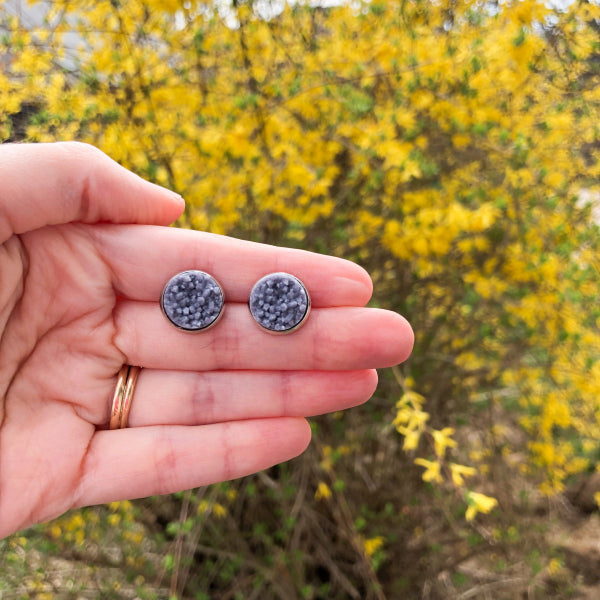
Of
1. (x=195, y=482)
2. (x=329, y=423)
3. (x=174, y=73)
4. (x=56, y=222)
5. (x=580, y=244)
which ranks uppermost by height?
(x=174, y=73)

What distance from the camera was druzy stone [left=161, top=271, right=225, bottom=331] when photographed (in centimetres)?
140

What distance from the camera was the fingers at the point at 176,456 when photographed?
1413mm

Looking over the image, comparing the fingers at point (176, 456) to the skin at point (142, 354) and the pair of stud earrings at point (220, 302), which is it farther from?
the pair of stud earrings at point (220, 302)

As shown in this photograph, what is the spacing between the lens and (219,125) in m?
2.18

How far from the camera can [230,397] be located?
1484 mm

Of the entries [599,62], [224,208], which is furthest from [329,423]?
[599,62]

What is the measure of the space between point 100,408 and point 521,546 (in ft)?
7.90

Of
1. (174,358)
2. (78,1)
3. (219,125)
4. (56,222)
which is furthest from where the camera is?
(219,125)

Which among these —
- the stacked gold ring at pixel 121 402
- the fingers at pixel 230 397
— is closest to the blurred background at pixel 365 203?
the fingers at pixel 230 397

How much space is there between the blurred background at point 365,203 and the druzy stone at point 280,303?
0.64 meters

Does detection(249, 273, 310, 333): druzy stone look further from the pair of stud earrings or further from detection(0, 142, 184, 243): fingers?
detection(0, 142, 184, 243): fingers

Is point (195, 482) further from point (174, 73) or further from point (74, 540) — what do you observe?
point (174, 73)

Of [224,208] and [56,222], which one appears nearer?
[56,222]

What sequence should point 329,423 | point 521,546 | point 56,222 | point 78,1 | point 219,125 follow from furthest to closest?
point 521,546, point 329,423, point 219,125, point 78,1, point 56,222
